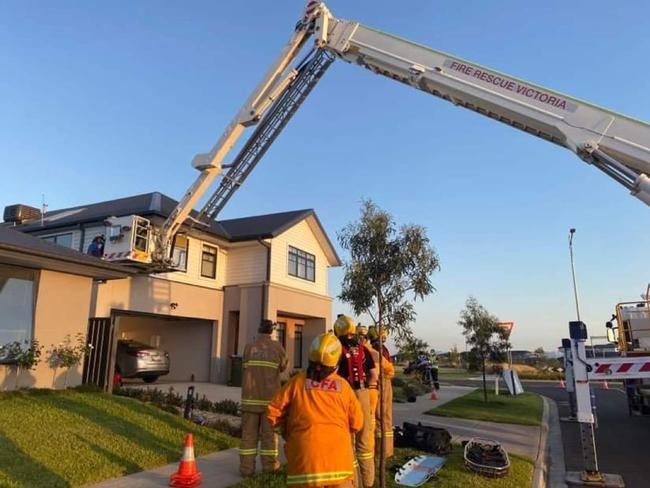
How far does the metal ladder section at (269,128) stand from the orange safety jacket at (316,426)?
884 centimetres

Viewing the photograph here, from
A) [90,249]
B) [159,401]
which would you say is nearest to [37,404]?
[159,401]

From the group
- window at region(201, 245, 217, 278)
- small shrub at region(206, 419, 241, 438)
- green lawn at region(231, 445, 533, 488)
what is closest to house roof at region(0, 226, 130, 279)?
small shrub at region(206, 419, 241, 438)

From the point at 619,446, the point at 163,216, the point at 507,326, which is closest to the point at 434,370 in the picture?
the point at 507,326

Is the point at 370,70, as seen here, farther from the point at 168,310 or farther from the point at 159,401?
the point at 168,310

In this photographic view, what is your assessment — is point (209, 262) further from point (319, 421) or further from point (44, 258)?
point (319, 421)

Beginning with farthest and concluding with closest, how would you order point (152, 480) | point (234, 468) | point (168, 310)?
point (168, 310) < point (234, 468) < point (152, 480)

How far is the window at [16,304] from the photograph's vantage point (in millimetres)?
11070

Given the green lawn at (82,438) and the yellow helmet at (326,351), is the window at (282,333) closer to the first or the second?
the green lawn at (82,438)

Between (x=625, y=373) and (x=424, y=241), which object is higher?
(x=424, y=241)

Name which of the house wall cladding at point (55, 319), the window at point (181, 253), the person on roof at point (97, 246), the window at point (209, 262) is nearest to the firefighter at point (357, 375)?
the house wall cladding at point (55, 319)

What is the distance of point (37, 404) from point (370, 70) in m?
8.94

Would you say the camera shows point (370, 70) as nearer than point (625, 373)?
No

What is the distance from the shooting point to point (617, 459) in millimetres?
8891

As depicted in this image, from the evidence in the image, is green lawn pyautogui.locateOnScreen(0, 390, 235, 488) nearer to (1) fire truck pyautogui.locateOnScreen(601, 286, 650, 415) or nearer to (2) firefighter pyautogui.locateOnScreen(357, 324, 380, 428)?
(2) firefighter pyautogui.locateOnScreen(357, 324, 380, 428)
